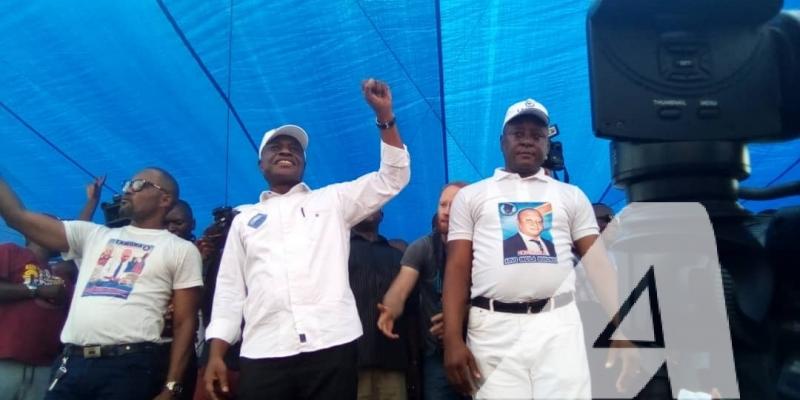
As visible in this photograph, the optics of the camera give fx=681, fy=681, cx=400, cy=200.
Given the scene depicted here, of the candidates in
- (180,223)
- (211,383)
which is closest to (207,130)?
(180,223)

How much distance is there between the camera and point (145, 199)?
7.92 ft

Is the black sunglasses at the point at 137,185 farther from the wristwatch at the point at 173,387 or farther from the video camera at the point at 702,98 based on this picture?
the video camera at the point at 702,98

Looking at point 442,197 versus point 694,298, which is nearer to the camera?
point 694,298

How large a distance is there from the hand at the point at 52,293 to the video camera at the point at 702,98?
2.11 meters

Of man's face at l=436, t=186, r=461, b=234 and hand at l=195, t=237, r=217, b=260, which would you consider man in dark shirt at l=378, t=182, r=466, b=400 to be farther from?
hand at l=195, t=237, r=217, b=260

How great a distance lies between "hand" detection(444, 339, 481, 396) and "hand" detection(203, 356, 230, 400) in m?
0.67

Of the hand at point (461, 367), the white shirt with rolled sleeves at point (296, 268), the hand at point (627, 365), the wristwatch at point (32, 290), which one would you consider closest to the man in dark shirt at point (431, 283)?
the white shirt with rolled sleeves at point (296, 268)

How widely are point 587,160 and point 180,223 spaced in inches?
85.0

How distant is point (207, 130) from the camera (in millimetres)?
3674

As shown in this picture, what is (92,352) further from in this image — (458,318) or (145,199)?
(458,318)

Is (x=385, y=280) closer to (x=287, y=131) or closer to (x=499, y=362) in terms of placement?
(x=287, y=131)

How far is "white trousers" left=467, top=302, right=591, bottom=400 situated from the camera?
5.49 feet

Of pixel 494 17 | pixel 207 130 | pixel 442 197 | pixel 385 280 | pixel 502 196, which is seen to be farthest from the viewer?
pixel 207 130

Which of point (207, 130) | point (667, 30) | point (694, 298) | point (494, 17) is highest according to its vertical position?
point (494, 17)
